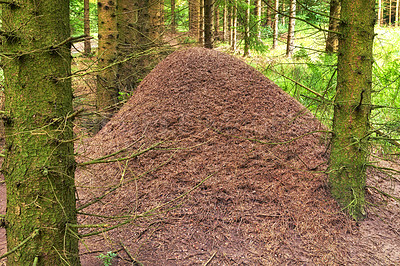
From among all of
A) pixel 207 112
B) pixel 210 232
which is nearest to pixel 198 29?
pixel 207 112

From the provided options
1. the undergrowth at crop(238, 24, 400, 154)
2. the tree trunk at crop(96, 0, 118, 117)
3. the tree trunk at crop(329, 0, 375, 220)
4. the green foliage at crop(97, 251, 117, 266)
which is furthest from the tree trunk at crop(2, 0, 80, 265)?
the tree trunk at crop(96, 0, 118, 117)

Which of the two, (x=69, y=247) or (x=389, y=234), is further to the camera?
(x=389, y=234)

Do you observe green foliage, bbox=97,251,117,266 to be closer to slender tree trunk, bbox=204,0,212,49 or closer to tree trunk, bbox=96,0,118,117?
tree trunk, bbox=96,0,118,117

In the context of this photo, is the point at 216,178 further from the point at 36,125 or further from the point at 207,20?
the point at 207,20

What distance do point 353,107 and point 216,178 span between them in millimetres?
1762

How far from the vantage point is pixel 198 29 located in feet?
32.0

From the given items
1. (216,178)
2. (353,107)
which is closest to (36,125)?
(216,178)

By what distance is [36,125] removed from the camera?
212cm

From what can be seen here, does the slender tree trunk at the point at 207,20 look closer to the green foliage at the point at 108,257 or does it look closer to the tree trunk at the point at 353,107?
the tree trunk at the point at 353,107

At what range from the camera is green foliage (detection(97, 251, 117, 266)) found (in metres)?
3.08

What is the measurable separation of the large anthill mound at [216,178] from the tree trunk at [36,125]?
22.4 inches

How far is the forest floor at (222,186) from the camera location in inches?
130

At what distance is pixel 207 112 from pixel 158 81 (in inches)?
42.7

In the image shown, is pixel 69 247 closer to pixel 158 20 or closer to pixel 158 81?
pixel 158 81
